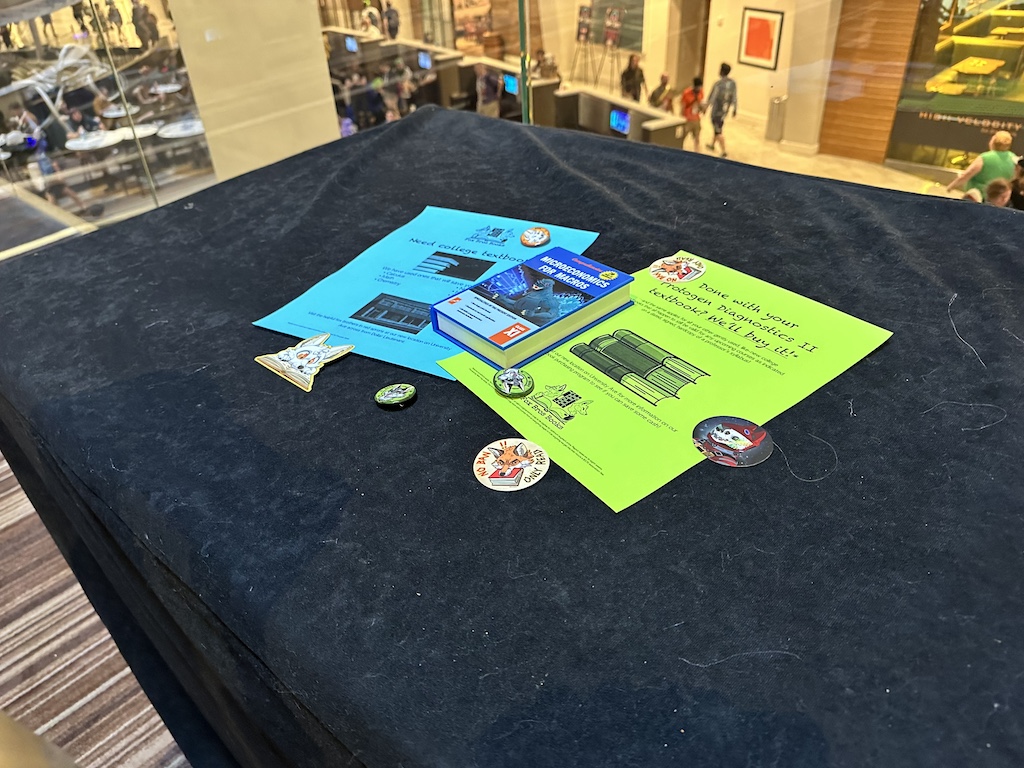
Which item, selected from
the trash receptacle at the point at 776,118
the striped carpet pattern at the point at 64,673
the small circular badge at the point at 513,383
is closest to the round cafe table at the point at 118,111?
the striped carpet pattern at the point at 64,673

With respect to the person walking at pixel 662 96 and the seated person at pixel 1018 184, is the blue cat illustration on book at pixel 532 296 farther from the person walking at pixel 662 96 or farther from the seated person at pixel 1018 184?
the person walking at pixel 662 96

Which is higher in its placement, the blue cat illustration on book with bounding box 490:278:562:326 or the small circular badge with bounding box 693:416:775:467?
the blue cat illustration on book with bounding box 490:278:562:326

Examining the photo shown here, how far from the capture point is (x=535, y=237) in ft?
2.59

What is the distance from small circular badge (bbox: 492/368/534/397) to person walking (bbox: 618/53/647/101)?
87.2 inches

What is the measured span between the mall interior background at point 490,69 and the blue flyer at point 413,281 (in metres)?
1.16

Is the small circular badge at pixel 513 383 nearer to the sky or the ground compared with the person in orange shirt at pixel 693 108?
nearer to the sky

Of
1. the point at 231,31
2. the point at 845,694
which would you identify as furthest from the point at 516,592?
the point at 231,31

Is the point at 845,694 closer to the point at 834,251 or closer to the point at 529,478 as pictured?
the point at 529,478

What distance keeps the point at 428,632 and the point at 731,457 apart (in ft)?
0.80

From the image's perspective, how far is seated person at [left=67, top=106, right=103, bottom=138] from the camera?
2.29 m

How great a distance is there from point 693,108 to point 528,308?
2.00 meters

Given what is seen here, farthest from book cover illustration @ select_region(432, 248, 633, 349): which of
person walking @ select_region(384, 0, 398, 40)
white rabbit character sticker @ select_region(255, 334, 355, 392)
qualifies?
person walking @ select_region(384, 0, 398, 40)

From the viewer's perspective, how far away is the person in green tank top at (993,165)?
5.22 ft

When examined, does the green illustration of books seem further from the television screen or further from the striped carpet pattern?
the television screen
